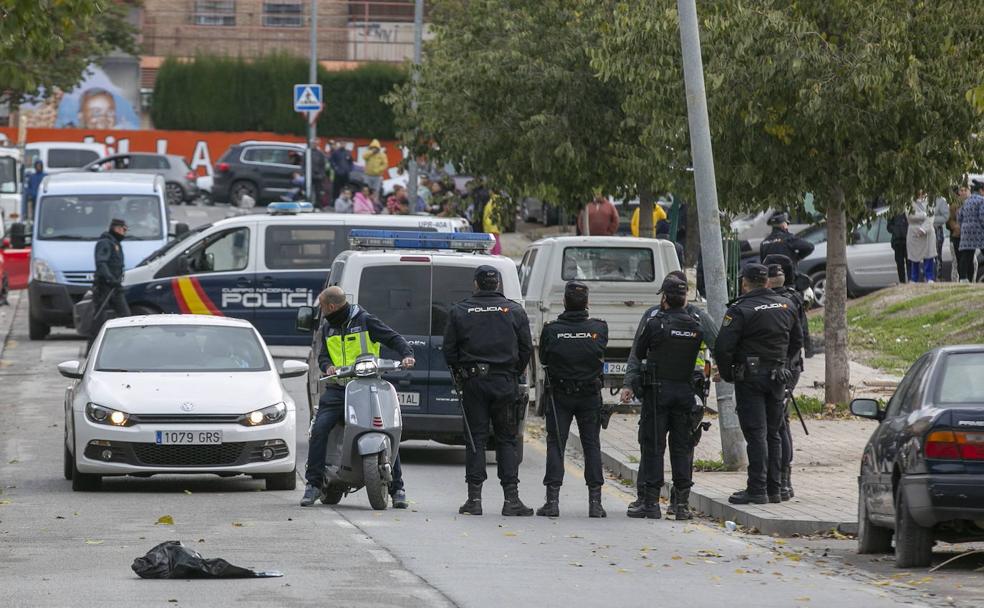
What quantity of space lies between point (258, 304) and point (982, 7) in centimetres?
1074

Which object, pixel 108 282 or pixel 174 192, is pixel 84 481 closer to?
pixel 108 282

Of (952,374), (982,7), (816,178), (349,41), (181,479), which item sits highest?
(349,41)

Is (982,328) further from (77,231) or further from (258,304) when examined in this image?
(77,231)

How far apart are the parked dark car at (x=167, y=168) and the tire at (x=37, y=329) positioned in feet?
75.3

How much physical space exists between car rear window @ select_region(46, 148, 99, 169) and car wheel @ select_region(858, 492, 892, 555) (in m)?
44.8

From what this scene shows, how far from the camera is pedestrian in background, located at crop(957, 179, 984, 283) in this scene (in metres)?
29.4

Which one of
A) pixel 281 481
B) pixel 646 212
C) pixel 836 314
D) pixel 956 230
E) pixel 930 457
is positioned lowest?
pixel 281 481

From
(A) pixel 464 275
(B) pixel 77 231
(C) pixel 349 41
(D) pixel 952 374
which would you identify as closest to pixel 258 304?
(B) pixel 77 231

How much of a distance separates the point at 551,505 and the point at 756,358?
6.10 feet

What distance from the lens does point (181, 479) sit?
15906mm

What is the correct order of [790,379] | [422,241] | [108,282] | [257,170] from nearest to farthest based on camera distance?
[790,379] < [422,241] < [108,282] < [257,170]

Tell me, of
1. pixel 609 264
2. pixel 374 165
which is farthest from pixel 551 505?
pixel 374 165

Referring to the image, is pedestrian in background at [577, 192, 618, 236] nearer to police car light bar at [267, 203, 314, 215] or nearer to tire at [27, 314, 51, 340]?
police car light bar at [267, 203, 314, 215]

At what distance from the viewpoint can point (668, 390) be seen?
13992 millimetres
